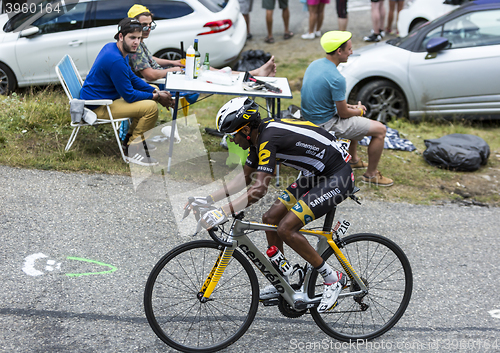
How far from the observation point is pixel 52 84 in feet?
25.7

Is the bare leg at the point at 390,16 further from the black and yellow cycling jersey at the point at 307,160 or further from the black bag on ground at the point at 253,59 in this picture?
the black and yellow cycling jersey at the point at 307,160

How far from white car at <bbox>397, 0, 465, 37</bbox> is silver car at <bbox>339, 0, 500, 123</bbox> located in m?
2.23

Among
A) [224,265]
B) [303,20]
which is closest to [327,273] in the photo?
[224,265]

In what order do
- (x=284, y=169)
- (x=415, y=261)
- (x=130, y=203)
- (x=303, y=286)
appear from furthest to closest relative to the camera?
1. (x=284, y=169)
2. (x=130, y=203)
3. (x=415, y=261)
4. (x=303, y=286)

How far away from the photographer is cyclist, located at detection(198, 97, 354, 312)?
3.23m

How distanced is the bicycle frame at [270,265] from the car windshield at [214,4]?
20.5ft

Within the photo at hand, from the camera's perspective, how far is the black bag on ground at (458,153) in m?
6.50

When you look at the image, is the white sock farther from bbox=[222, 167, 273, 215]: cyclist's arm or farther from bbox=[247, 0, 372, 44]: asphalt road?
bbox=[247, 0, 372, 44]: asphalt road

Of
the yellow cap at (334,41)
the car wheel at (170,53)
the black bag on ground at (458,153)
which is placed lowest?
the black bag on ground at (458,153)

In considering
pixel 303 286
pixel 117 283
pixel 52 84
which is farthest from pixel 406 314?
pixel 52 84

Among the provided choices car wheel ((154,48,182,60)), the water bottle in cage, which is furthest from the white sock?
car wheel ((154,48,182,60))

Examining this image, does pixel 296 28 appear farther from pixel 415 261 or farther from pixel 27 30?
pixel 415 261

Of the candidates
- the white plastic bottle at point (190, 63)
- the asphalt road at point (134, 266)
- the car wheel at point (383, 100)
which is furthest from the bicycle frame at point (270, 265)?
the car wheel at point (383, 100)

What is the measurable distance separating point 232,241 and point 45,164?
356 cm
